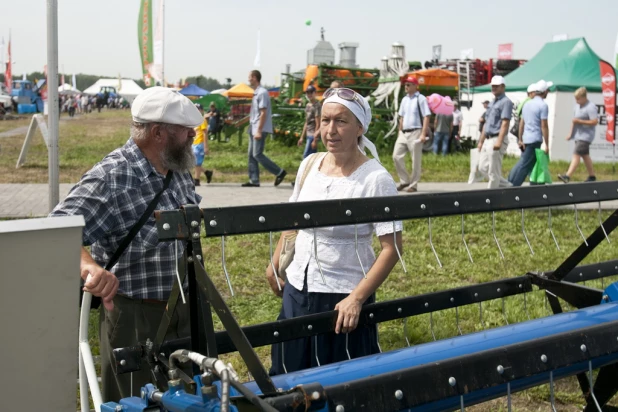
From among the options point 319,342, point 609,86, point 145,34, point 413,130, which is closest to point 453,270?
point 319,342

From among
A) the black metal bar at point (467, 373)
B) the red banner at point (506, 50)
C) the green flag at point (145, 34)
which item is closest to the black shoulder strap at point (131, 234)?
the black metal bar at point (467, 373)

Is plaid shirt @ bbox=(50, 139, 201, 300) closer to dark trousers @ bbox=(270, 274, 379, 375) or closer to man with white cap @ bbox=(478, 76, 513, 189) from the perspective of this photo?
dark trousers @ bbox=(270, 274, 379, 375)

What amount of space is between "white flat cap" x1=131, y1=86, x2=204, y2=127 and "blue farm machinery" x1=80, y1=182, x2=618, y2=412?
2.39 ft

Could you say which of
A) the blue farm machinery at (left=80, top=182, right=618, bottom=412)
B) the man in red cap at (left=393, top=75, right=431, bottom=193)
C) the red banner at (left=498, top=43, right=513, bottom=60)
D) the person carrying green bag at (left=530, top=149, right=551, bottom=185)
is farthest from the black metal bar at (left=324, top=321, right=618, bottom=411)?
the red banner at (left=498, top=43, right=513, bottom=60)

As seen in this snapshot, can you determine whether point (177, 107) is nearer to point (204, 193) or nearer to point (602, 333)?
point (602, 333)

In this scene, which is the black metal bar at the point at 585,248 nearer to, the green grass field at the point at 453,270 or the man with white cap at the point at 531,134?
the green grass field at the point at 453,270

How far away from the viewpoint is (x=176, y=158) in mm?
3176

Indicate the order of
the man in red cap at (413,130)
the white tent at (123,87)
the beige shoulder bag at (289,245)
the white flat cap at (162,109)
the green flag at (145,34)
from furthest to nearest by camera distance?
the white tent at (123,87), the green flag at (145,34), the man in red cap at (413,130), the beige shoulder bag at (289,245), the white flat cap at (162,109)

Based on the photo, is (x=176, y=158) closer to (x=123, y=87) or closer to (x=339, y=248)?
(x=339, y=248)

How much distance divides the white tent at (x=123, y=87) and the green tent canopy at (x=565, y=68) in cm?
4315

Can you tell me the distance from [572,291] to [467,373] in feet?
6.04

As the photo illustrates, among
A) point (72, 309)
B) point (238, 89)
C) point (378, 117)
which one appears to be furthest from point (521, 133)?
point (238, 89)

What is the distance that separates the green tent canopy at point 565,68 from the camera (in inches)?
850

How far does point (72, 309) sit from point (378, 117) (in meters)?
19.5
